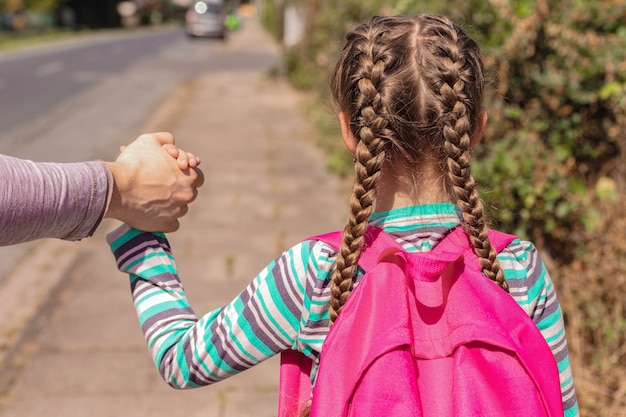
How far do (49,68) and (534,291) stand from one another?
790 inches

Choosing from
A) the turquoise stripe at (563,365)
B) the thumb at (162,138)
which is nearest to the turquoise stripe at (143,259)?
Result: the thumb at (162,138)

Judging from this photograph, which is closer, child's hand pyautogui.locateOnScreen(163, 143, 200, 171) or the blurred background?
child's hand pyautogui.locateOnScreen(163, 143, 200, 171)

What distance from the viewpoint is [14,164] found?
134 centimetres

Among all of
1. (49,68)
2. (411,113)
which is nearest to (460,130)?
(411,113)

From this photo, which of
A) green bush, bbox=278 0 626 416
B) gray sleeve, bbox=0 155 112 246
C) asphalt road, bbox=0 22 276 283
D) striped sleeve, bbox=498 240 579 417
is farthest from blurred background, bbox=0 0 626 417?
asphalt road, bbox=0 22 276 283

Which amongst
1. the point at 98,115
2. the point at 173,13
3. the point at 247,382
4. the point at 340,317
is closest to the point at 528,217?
the point at 247,382

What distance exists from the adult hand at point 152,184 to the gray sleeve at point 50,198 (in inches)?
1.6

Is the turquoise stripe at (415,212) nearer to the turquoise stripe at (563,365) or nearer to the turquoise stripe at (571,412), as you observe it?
the turquoise stripe at (563,365)

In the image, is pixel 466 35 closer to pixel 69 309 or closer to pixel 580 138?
pixel 580 138

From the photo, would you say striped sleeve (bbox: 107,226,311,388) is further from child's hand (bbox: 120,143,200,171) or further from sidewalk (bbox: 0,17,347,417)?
sidewalk (bbox: 0,17,347,417)

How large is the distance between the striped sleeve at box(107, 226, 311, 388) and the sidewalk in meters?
1.70

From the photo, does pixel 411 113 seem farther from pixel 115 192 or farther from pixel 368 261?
pixel 115 192

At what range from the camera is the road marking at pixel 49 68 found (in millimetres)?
18266

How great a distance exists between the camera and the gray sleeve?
1320 mm
